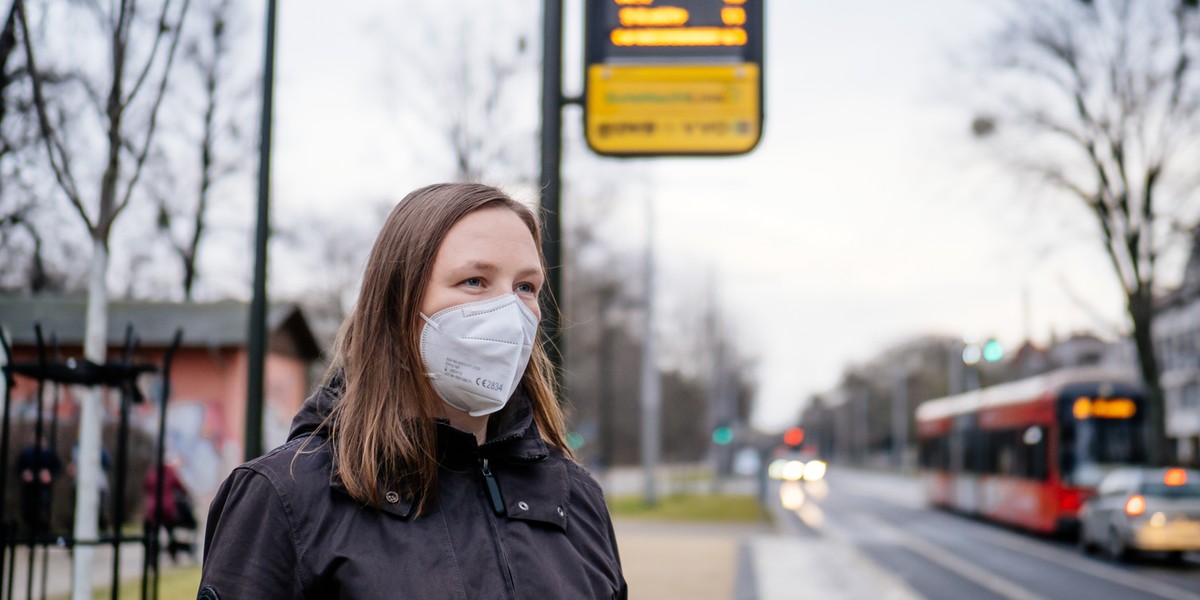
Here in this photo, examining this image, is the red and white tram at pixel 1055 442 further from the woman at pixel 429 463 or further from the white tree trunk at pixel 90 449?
the woman at pixel 429 463

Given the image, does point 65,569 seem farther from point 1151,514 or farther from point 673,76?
point 1151,514

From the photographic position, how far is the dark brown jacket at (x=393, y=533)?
182cm

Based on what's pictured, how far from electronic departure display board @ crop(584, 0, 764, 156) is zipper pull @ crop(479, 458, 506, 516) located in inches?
123

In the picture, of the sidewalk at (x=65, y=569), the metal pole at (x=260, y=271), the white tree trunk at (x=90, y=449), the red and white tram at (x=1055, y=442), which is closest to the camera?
the metal pole at (x=260, y=271)

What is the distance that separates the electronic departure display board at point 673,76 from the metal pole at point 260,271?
1638mm

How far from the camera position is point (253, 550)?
5.91 ft

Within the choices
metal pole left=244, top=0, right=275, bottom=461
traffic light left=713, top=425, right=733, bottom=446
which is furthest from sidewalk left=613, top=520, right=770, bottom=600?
traffic light left=713, top=425, right=733, bottom=446

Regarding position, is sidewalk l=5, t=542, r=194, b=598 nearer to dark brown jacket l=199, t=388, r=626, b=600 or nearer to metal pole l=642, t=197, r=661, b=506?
dark brown jacket l=199, t=388, r=626, b=600

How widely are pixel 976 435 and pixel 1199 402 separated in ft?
129

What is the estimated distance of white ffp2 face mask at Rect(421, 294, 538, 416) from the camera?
2064mm

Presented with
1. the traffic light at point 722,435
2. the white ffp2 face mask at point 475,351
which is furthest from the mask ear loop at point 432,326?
the traffic light at point 722,435

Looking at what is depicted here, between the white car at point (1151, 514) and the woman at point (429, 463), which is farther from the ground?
the woman at point (429, 463)

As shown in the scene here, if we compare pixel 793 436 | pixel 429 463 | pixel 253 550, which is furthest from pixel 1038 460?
pixel 253 550

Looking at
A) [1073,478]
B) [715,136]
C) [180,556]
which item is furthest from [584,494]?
[1073,478]
